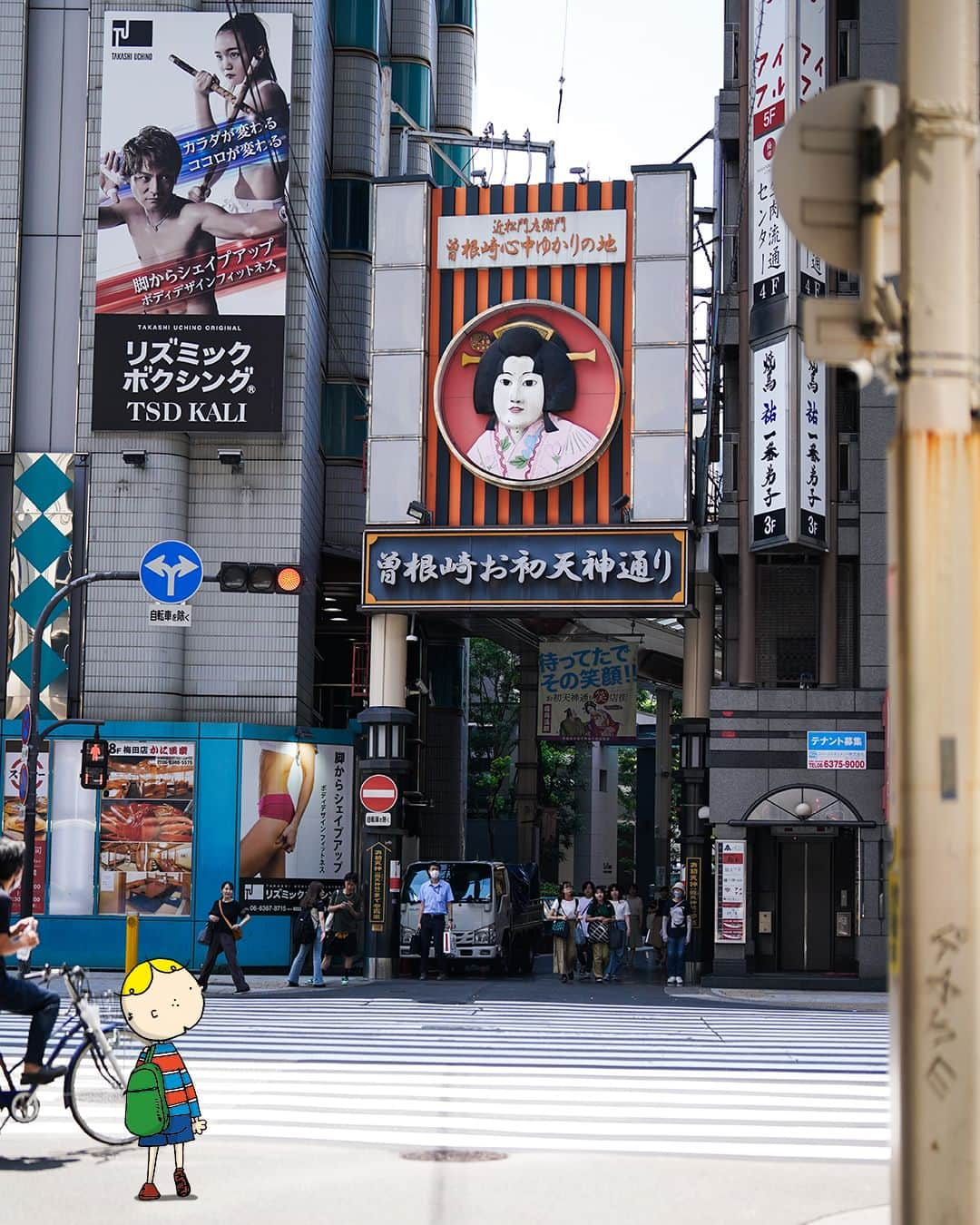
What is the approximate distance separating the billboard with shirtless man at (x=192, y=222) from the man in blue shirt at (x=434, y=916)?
924cm

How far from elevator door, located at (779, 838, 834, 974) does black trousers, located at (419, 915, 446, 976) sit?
6380mm

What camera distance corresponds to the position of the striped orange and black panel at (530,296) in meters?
32.0

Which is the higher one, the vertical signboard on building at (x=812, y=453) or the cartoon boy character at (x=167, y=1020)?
the vertical signboard on building at (x=812, y=453)

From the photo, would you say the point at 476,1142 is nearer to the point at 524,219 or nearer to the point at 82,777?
the point at 82,777

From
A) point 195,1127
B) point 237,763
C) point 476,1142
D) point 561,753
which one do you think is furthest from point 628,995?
point 561,753

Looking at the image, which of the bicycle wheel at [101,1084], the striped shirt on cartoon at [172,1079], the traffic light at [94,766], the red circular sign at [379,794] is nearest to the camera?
the striped shirt on cartoon at [172,1079]

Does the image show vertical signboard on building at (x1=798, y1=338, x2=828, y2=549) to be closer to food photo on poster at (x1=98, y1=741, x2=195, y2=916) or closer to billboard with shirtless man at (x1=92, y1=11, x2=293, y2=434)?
billboard with shirtless man at (x1=92, y1=11, x2=293, y2=434)

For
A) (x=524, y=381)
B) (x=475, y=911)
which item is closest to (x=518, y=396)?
(x=524, y=381)

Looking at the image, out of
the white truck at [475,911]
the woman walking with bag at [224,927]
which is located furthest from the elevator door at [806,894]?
the woman walking with bag at [224,927]

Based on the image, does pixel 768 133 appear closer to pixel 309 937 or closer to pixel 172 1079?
pixel 309 937

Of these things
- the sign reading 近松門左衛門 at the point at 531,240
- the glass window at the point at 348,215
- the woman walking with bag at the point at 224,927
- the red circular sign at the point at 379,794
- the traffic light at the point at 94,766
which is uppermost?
the glass window at the point at 348,215

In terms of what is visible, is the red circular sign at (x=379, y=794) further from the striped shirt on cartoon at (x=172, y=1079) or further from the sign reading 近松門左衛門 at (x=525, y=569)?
the striped shirt on cartoon at (x=172, y=1079)

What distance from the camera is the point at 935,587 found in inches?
210

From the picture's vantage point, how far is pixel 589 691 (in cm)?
3684
